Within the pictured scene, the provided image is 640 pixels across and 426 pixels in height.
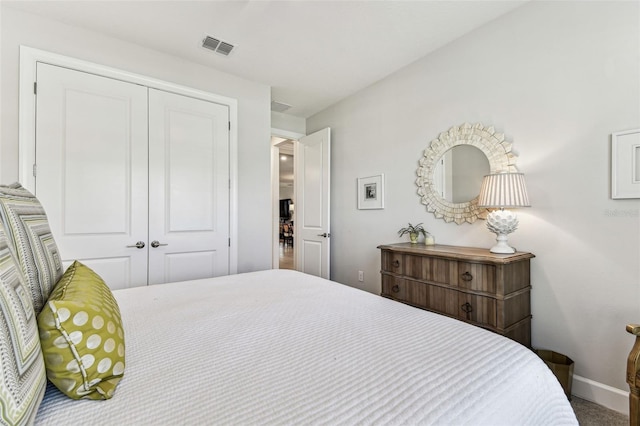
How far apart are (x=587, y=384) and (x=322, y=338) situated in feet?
6.35

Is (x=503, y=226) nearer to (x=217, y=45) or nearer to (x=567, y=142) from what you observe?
(x=567, y=142)

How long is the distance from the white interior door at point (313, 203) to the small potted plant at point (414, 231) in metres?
1.07

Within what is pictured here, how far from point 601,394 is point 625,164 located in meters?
1.37

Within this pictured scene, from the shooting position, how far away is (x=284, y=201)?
13.9 meters

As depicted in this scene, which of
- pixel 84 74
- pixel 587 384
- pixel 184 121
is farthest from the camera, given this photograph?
pixel 184 121

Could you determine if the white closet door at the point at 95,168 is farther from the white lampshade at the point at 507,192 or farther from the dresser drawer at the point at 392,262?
the white lampshade at the point at 507,192

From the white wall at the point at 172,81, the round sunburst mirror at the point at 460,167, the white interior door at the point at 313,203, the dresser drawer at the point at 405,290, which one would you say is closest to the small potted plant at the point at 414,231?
the round sunburst mirror at the point at 460,167

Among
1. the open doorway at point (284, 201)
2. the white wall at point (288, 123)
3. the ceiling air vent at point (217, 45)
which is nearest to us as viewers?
the ceiling air vent at point (217, 45)

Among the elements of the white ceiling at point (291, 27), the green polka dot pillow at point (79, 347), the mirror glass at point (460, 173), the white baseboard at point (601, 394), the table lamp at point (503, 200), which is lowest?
the white baseboard at point (601, 394)

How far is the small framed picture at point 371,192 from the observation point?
3.09 m

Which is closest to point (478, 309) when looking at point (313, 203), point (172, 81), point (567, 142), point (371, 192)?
point (567, 142)

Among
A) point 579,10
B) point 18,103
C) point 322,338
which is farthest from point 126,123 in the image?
point 579,10

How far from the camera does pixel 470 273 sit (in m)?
1.89

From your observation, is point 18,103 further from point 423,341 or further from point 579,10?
point 579,10
